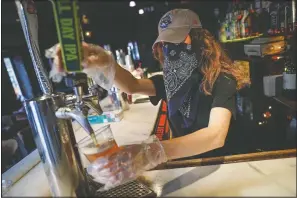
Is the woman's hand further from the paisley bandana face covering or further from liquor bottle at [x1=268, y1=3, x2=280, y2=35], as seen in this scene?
liquor bottle at [x1=268, y1=3, x2=280, y2=35]

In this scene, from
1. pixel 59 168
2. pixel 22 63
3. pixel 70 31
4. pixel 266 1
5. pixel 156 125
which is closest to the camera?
pixel 70 31

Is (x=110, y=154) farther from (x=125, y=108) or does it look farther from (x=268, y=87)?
(x=268, y=87)

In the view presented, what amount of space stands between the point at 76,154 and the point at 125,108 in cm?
107

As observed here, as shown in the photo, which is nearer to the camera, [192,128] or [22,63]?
[192,128]

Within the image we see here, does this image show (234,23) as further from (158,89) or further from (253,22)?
(158,89)

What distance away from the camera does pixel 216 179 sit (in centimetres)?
77

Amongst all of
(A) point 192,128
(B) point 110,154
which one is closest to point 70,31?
(B) point 110,154

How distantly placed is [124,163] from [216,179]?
0.29 meters

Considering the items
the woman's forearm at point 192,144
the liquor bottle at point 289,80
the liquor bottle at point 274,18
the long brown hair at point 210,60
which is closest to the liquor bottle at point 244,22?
the liquor bottle at point 274,18

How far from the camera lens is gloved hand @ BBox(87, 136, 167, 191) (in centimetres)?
66

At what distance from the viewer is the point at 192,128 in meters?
1.29

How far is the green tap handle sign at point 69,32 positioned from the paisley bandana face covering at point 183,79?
787 millimetres

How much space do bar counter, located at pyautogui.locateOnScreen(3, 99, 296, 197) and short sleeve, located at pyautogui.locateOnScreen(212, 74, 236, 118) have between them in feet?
Result: 0.98

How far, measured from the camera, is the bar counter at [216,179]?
683mm
